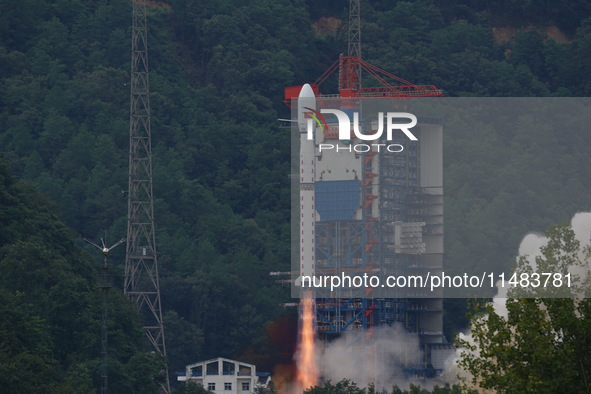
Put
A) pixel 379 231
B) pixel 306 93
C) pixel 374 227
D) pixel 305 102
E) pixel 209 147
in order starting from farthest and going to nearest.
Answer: pixel 209 147, pixel 306 93, pixel 305 102, pixel 374 227, pixel 379 231

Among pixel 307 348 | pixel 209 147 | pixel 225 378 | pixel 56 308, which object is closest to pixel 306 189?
pixel 307 348

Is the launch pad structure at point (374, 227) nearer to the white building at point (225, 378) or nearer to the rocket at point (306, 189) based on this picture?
the rocket at point (306, 189)

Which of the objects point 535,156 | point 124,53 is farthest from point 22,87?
point 535,156

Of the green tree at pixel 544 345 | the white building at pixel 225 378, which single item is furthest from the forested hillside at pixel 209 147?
the green tree at pixel 544 345

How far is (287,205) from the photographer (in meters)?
170

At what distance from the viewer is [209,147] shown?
178125mm

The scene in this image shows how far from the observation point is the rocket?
137 meters

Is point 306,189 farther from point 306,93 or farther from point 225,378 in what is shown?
point 225,378

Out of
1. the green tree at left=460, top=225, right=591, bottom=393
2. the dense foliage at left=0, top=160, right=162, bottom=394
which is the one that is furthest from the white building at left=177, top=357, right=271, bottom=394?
the green tree at left=460, top=225, right=591, bottom=393

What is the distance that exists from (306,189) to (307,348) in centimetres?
1086

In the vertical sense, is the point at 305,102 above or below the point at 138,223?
above

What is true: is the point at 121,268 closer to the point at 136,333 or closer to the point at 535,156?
the point at 136,333

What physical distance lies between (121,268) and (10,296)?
139 ft

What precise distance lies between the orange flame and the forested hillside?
14.9 ft
